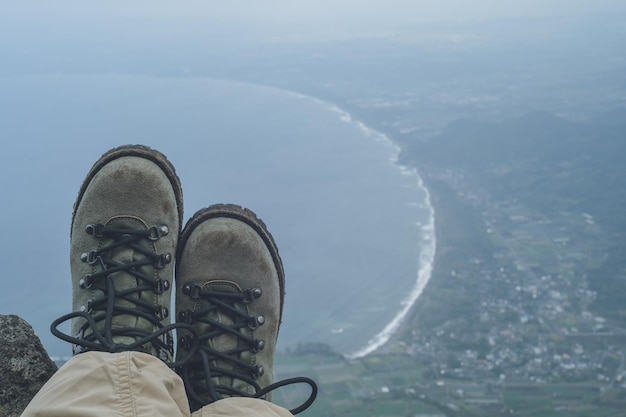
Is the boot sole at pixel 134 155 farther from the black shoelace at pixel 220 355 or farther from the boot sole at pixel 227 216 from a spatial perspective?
the black shoelace at pixel 220 355

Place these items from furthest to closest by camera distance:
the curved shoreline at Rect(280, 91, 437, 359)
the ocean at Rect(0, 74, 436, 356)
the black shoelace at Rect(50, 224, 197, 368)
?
the ocean at Rect(0, 74, 436, 356), the curved shoreline at Rect(280, 91, 437, 359), the black shoelace at Rect(50, 224, 197, 368)

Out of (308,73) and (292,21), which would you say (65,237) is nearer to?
(308,73)

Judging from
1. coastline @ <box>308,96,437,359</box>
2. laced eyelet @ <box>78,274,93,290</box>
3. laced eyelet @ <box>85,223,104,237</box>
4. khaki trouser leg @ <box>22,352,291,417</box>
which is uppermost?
laced eyelet @ <box>85,223,104,237</box>

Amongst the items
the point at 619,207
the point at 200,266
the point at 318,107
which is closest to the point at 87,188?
the point at 200,266

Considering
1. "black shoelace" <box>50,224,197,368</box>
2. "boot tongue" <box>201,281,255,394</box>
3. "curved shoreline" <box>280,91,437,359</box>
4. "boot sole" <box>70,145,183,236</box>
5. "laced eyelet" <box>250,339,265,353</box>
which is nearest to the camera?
"black shoelace" <box>50,224,197,368</box>

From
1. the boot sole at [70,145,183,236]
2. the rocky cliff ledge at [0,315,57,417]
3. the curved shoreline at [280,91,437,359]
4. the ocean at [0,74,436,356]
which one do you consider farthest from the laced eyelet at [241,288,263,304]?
the curved shoreline at [280,91,437,359]

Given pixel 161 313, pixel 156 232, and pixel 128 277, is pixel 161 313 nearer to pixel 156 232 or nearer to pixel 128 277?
pixel 128 277

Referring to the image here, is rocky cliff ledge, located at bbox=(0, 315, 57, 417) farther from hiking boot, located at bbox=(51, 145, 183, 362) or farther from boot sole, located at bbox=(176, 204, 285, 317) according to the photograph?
boot sole, located at bbox=(176, 204, 285, 317)
